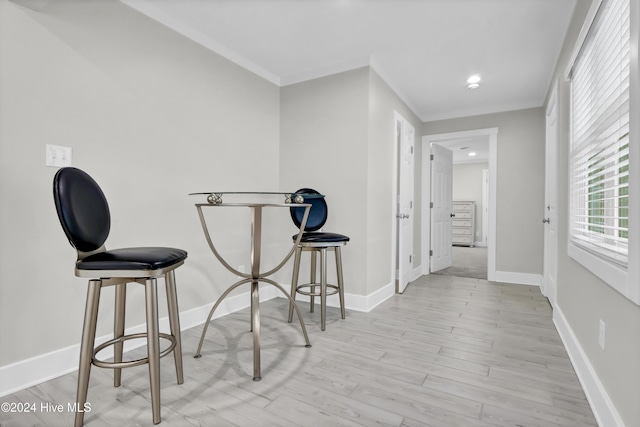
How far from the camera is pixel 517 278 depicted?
425 centimetres

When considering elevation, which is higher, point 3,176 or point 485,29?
point 485,29

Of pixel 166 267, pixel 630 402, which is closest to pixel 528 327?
pixel 630 402

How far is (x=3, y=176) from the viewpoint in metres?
1.62

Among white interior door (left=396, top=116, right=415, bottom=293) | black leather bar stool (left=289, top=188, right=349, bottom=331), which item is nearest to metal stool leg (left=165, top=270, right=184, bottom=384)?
black leather bar stool (left=289, top=188, right=349, bottom=331)

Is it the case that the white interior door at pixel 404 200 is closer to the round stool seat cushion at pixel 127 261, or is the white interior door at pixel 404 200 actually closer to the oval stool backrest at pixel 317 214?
the oval stool backrest at pixel 317 214

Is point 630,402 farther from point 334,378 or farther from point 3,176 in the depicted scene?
point 3,176

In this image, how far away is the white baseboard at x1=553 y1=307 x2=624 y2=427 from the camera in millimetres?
1314

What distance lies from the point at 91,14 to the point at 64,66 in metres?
0.39

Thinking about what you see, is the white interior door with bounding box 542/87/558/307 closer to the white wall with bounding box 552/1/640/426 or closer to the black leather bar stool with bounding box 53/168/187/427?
the white wall with bounding box 552/1/640/426

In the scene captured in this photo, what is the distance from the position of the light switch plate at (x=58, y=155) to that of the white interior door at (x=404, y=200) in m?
3.00

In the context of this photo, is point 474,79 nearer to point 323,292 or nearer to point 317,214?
point 317,214

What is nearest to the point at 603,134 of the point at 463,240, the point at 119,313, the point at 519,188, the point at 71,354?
the point at 119,313

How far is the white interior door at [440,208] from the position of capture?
4.92 m

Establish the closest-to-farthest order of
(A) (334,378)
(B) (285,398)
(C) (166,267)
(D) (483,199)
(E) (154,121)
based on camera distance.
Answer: (C) (166,267) → (B) (285,398) → (A) (334,378) → (E) (154,121) → (D) (483,199)
